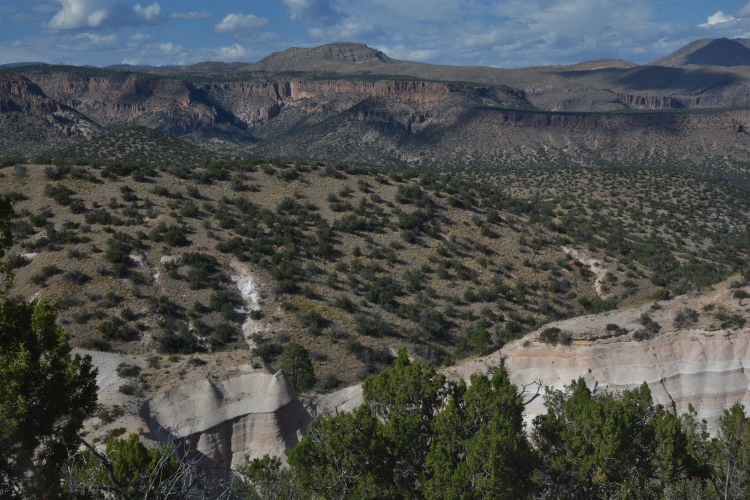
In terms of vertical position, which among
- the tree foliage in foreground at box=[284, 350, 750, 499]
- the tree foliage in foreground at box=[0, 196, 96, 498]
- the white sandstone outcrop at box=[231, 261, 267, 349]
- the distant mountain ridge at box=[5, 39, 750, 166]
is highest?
the distant mountain ridge at box=[5, 39, 750, 166]

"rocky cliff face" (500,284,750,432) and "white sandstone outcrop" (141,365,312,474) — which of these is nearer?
"white sandstone outcrop" (141,365,312,474)

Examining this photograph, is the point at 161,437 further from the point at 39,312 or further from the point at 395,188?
the point at 395,188

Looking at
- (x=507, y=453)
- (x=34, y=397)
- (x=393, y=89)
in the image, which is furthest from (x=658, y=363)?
(x=393, y=89)

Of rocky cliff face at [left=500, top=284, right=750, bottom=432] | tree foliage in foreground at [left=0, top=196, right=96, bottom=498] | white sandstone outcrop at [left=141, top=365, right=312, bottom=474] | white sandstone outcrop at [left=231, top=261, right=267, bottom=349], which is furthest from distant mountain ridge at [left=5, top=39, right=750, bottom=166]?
rocky cliff face at [left=500, top=284, right=750, bottom=432]

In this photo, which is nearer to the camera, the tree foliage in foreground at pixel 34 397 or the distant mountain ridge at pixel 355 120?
the tree foliage in foreground at pixel 34 397

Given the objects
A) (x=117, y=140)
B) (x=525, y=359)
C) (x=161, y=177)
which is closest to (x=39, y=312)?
(x=525, y=359)

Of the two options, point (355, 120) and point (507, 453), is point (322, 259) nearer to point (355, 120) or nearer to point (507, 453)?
point (507, 453)

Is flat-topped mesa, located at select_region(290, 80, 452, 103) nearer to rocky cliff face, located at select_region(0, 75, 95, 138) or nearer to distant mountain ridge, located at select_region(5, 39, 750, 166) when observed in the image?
distant mountain ridge, located at select_region(5, 39, 750, 166)

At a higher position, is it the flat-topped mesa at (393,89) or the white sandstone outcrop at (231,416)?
the flat-topped mesa at (393,89)

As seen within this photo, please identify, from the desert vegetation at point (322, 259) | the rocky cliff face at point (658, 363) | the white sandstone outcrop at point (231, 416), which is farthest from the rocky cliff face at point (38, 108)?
the rocky cliff face at point (658, 363)

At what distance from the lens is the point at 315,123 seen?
147 metres

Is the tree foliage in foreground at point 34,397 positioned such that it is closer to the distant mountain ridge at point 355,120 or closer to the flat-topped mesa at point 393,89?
the distant mountain ridge at point 355,120

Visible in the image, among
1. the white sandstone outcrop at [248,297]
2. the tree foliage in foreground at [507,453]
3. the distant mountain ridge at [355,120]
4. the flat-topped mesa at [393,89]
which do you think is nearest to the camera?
the tree foliage in foreground at [507,453]

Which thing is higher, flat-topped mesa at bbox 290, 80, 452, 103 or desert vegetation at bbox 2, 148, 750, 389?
flat-topped mesa at bbox 290, 80, 452, 103
